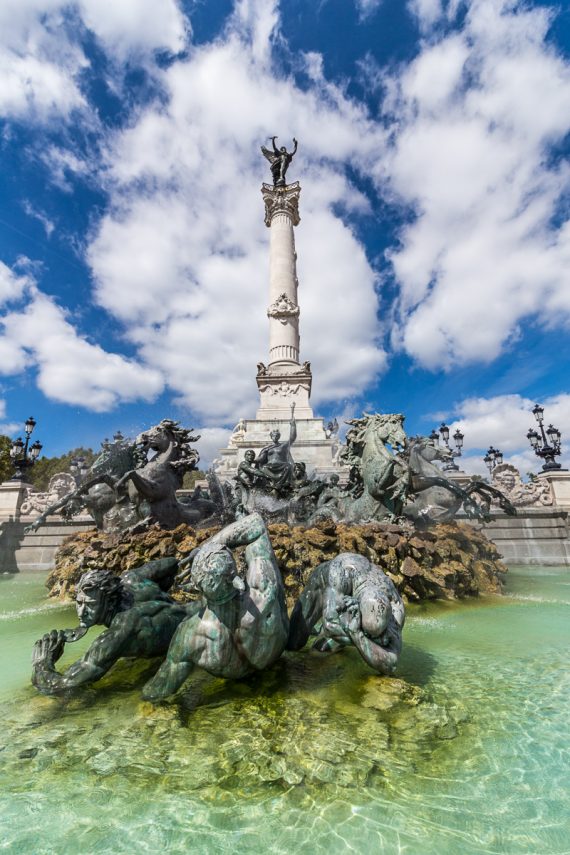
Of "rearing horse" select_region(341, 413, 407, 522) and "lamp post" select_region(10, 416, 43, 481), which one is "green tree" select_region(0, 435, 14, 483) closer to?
"lamp post" select_region(10, 416, 43, 481)

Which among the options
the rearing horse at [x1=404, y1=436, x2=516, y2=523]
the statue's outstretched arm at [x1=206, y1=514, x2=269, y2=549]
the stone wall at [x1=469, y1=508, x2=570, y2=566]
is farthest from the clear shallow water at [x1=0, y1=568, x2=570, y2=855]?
the stone wall at [x1=469, y1=508, x2=570, y2=566]

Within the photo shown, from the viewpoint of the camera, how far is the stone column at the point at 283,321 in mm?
19812

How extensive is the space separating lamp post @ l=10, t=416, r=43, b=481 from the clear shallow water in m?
14.7

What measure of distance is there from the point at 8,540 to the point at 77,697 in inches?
467

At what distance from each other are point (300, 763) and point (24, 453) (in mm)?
17562

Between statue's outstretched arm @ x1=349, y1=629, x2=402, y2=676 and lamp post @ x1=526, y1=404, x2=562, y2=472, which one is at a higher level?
lamp post @ x1=526, y1=404, x2=562, y2=472

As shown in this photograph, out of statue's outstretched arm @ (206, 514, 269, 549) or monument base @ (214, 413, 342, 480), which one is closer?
statue's outstretched arm @ (206, 514, 269, 549)

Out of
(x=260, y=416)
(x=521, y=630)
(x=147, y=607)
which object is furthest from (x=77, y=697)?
(x=260, y=416)

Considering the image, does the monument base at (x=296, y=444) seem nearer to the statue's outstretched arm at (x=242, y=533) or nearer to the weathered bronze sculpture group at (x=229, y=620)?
the weathered bronze sculpture group at (x=229, y=620)

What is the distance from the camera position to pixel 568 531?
12367 millimetres

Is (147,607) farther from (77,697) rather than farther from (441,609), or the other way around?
(441,609)

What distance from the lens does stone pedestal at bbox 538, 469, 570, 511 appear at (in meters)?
14.5

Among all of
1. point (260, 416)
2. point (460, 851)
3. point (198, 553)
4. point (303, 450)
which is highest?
point (260, 416)

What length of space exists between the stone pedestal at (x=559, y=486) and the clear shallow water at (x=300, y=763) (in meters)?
13.6
